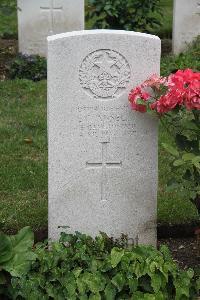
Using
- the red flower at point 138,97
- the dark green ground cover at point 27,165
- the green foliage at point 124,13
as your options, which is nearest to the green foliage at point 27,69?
the dark green ground cover at point 27,165

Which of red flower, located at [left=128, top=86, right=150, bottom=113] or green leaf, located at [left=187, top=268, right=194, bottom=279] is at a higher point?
red flower, located at [left=128, top=86, right=150, bottom=113]

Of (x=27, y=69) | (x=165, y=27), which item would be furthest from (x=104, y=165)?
(x=165, y=27)

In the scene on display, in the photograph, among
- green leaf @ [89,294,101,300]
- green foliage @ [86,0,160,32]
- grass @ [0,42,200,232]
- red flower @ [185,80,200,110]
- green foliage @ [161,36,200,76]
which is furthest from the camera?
green foliage @ [86,0,160,32]

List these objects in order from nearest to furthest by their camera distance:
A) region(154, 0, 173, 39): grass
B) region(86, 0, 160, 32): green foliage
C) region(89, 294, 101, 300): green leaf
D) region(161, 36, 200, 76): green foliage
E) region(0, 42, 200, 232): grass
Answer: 1. region(89, 294, 101, 300): green leaf
2. region(0, 42, 200, 232): grass
3. region(161, 36, 200, 76): green foliage
4. region(86, 0, 160, 32): green foliage
5. region(154, 0, 173, 39): grass

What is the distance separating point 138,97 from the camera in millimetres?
4293

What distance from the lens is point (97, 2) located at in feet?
33.3

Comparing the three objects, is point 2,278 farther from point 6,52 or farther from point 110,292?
point 6,52

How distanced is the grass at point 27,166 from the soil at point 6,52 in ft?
2.52

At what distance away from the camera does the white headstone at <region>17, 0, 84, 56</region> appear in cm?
969

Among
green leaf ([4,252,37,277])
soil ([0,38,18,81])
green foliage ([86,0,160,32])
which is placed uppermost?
green foliage ([86,0,160,32])

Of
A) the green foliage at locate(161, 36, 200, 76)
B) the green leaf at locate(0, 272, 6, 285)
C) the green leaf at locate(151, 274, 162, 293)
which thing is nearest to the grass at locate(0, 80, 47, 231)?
the green leaf at locate(0, 272, 6, 285)

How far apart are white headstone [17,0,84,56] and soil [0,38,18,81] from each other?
0.91 ft

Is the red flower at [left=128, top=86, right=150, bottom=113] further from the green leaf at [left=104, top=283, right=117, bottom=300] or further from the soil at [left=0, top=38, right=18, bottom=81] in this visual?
the soil at [left=0, top=38, right=18, bottom=81]

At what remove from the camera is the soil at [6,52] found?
31.2 ft
